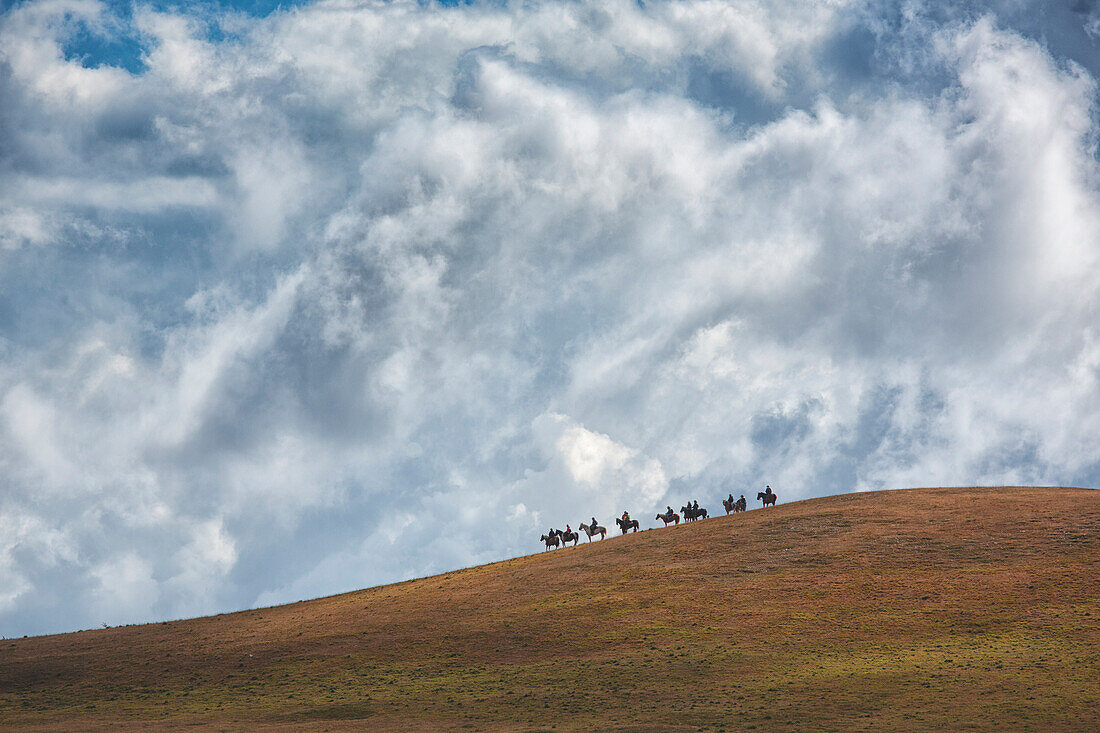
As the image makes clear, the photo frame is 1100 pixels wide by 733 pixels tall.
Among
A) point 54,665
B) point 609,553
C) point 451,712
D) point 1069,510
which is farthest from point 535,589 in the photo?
point 1069,510

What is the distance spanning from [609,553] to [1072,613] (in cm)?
2808

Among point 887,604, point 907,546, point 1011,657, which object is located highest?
point 907,546

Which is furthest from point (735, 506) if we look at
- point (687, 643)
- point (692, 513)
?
point (687, 643)

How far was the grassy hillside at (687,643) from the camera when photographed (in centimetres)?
3447

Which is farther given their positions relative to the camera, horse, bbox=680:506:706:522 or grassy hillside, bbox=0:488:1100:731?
horse, bbox=680:506:706:522

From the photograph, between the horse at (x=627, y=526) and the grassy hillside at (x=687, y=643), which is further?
the horse at (x=627, y=526)

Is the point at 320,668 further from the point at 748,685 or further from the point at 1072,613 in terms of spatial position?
the point at 1072,613

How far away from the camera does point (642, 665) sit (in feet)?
132

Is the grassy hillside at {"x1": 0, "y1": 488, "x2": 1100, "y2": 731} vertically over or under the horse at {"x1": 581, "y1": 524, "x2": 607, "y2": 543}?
under

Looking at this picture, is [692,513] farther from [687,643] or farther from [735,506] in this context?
[687,643]

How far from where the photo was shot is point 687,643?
140 ft

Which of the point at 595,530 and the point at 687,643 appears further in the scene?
the point at 595,530

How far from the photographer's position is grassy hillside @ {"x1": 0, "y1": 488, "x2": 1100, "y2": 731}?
3447 centimetres

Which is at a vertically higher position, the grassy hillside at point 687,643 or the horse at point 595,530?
the horse at point 595,530
